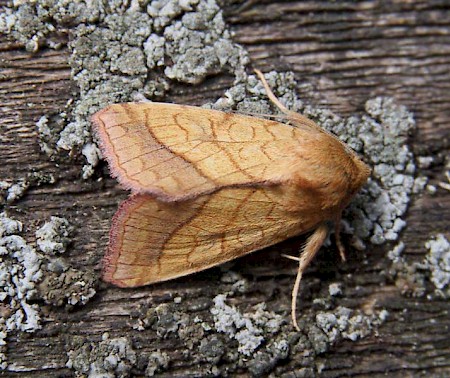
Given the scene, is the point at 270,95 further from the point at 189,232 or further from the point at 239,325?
the point at 239,325

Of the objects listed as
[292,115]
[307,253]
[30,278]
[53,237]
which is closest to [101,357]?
[30,278]

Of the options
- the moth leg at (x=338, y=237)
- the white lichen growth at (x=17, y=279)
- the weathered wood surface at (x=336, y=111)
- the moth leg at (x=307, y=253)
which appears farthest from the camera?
the moth leg at (x=338, y=237)

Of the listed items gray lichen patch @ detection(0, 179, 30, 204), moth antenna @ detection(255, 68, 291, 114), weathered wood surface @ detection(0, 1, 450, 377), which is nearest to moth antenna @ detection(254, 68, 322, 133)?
moth antenna @ detection(255, 68, 291, 114)

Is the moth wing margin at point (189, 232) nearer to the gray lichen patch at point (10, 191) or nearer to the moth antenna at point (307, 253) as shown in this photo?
the moth antenna at point (307, 253)

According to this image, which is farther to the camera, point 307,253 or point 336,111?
point 336,111

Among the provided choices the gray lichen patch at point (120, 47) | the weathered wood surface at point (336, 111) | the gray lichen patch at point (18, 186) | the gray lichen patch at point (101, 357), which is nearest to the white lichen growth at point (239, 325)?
the weathered wood surface at point (336, 111)

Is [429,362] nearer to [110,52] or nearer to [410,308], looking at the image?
[410,308]

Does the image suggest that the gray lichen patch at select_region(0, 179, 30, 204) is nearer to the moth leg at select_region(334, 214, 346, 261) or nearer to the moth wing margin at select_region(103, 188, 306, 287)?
the moth wing margin at select_region(103, 188, 306, 287)
